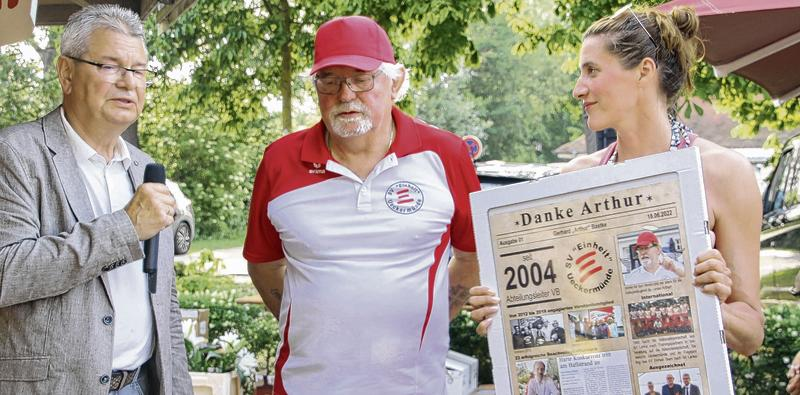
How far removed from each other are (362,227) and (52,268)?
3.17ft

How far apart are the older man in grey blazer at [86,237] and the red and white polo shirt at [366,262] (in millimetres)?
420

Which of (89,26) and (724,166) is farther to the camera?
(89,26)

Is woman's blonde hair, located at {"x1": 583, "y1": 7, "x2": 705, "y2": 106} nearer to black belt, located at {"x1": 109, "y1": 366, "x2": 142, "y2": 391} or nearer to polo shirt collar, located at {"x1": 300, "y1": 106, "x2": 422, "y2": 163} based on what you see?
polo shirt collar, located at {"x1": 300, "y1": 106, "x2": 422, "y2": 163}

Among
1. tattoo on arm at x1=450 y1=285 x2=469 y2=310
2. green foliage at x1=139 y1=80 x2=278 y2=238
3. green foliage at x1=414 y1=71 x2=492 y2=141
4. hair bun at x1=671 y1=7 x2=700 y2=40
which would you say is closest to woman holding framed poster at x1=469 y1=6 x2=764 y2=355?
hair bun at x1=671 y1=7 x2=700 y2=40

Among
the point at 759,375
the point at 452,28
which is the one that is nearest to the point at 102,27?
the point at 759,375

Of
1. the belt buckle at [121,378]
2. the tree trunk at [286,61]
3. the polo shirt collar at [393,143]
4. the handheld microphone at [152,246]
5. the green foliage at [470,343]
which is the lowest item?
the green foliage at [470,343]

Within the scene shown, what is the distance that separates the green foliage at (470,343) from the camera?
7.10 m

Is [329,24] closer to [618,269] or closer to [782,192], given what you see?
[618,269]

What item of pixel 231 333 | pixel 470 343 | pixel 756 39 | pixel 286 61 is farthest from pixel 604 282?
pixel 286 61

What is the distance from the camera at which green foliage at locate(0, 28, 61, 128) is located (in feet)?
72.9

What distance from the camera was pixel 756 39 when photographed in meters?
4.73

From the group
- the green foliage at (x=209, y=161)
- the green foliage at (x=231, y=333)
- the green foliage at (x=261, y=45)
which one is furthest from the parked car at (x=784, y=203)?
the green foliage at (x=209, y=161)

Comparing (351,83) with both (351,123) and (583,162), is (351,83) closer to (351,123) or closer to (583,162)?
(351,123)

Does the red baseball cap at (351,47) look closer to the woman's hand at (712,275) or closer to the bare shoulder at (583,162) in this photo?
the bare shoulder at (583,162)
